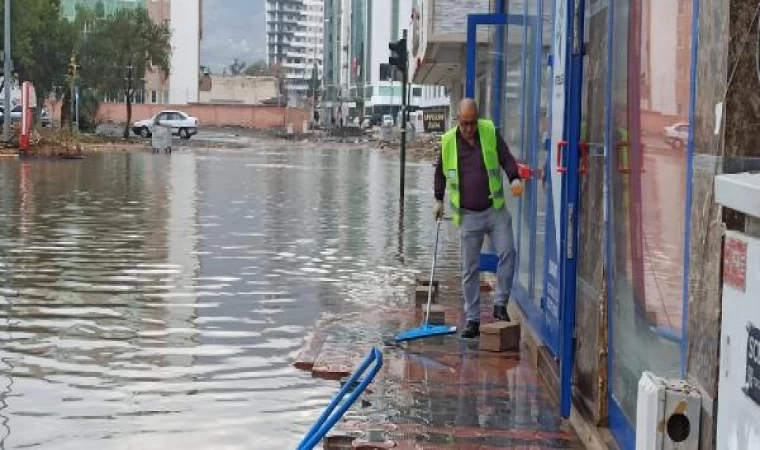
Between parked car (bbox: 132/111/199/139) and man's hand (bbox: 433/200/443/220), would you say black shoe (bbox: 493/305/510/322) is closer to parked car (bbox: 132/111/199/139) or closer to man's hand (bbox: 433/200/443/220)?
man's hand (bbox: 433/200/443/220)

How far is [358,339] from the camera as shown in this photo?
9.49 meters

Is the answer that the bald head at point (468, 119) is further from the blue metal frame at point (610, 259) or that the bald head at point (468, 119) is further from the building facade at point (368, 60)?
the building facade at point (368, 60)

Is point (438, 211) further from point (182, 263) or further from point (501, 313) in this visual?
point (182, 263)

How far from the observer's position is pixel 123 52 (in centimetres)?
6800

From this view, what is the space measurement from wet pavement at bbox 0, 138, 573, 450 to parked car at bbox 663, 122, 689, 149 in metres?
2.10

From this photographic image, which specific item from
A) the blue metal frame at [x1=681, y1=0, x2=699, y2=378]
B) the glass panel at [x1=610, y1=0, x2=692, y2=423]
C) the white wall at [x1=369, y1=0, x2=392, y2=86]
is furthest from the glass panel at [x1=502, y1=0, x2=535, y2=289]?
the white wall at [x1=369, y1=0, x2=392, y2=86]

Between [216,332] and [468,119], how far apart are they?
257 centimetres

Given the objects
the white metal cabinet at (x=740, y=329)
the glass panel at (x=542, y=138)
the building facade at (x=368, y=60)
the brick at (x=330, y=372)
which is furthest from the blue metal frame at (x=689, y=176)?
the building facade at (x=368, y=60)

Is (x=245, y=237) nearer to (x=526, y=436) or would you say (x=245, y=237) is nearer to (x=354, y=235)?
(x=354, y=235)

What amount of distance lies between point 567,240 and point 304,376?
2272mm

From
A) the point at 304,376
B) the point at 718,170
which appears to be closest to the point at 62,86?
the point at 304,376

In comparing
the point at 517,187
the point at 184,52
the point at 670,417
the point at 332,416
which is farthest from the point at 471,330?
the point at 184,52

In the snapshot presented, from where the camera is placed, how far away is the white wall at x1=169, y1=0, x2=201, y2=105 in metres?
135

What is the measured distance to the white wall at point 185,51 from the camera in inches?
5325
